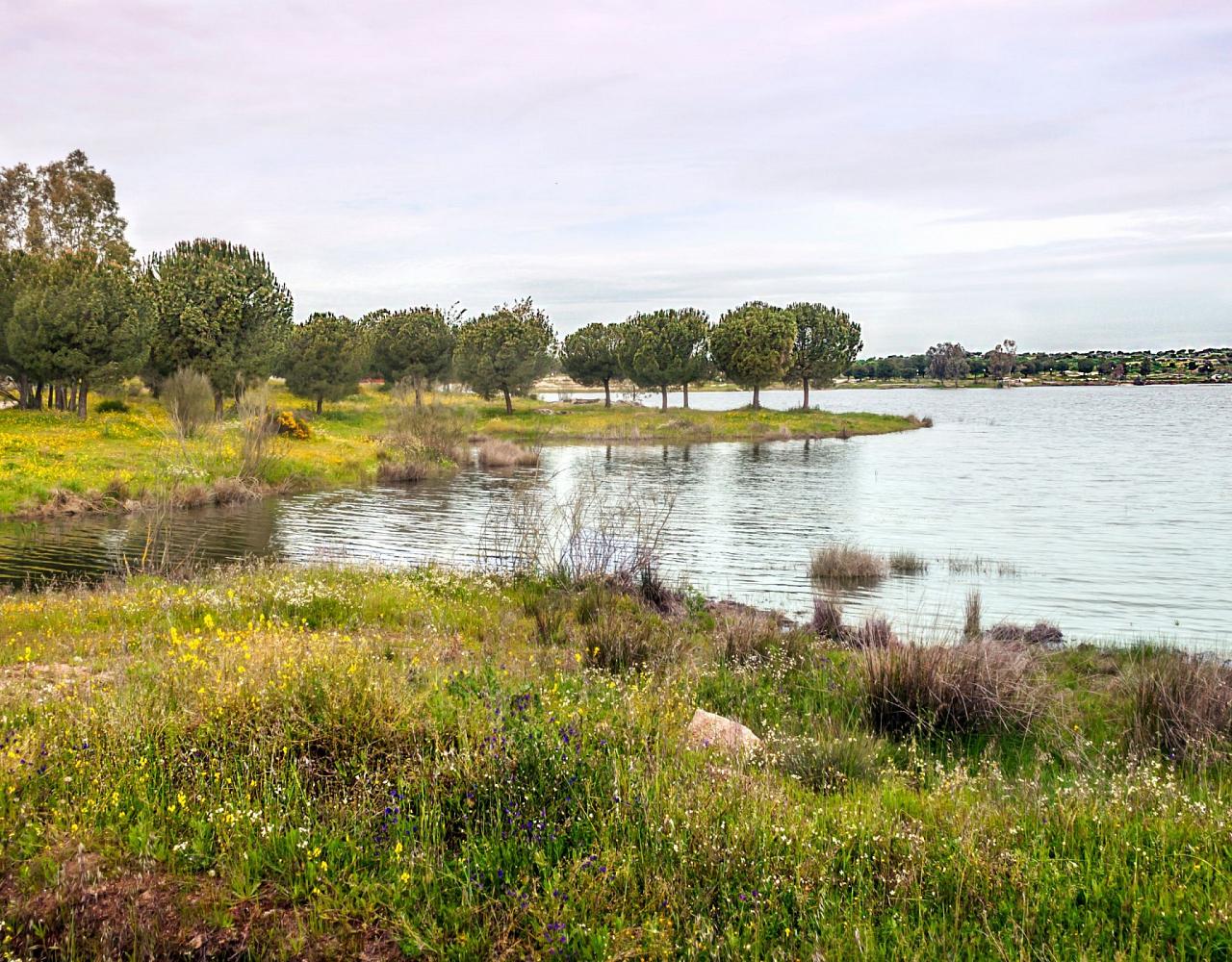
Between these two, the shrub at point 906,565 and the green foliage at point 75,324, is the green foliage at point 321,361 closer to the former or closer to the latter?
the green foliage at point 75,324

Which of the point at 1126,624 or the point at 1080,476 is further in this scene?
the point at 1080,476

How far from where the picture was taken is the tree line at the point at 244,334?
3966 centimetres

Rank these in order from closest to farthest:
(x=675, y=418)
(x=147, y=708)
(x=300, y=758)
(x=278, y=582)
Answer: (x=300, y=758) → (x=147, y=708) → (x=278, y=582) → (x=675, y=418)

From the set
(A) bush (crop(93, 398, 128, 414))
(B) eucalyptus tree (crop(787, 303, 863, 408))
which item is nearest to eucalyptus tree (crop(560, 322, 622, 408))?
(B) eucalyptus tree (crop(787, 303, 863, 408))

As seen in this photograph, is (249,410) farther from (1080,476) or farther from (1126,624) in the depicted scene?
→ (1080,476)

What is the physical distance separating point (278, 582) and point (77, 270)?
3579 centimetres

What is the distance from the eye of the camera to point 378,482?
38562 millimetres

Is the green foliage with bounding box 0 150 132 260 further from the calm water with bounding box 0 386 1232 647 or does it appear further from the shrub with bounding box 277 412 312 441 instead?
the calm water with bounding box 0 386 1232 647

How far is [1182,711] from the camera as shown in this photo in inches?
295

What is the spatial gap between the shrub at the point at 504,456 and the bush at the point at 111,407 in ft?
66.9

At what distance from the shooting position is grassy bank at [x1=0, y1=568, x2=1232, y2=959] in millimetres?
3570

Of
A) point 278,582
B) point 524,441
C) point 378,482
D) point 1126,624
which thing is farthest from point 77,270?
point 1126,624

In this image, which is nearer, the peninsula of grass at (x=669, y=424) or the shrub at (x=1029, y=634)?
the shrub at (x=1029, y=634)

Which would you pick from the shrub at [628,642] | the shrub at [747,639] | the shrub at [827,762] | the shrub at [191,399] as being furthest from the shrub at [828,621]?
the shrub at [191,399]
